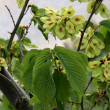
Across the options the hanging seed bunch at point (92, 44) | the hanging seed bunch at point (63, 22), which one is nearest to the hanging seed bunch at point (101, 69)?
the hanging seed bunch at point (92, 44)

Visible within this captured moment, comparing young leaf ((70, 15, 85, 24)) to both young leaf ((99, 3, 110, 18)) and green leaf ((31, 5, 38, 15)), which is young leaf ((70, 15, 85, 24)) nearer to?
young leaf ((99, 3, 110, 18))

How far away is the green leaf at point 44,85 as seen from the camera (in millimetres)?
264

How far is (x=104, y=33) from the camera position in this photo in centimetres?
45

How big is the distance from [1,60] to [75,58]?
0.91ft

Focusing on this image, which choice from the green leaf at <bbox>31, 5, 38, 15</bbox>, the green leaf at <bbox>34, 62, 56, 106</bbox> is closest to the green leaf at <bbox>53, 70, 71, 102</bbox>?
the green leaf at <bbox>34, 62, 56, 106</bbox>

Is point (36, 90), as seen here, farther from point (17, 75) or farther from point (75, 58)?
point (17, 75)

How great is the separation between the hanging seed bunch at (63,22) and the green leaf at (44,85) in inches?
3.6

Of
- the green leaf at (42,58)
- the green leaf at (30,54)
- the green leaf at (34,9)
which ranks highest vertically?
the green leaf at (34,9)

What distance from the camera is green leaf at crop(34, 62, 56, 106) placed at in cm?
26

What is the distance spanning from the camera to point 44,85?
0.27 m

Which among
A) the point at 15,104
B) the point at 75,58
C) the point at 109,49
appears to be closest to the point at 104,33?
the point at 109,49

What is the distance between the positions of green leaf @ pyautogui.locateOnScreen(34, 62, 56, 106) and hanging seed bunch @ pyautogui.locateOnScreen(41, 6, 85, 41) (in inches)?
3.6

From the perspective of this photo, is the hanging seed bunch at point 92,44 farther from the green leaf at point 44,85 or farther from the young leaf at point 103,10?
the green leaf at point 44,85

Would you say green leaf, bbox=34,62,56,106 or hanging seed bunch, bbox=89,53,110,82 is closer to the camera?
green leaf, bbox=34,62,56,106
